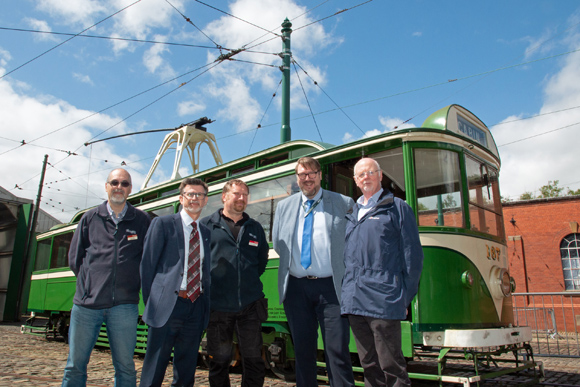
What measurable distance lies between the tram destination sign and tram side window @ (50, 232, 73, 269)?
924 cm

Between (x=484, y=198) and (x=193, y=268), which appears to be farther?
(x=484, y=198)

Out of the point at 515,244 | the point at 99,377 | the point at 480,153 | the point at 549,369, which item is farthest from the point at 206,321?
the point at 515,244

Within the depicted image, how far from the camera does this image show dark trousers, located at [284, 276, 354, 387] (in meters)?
3.44

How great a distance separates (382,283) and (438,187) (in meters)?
2.44

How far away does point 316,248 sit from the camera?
12.1 ft

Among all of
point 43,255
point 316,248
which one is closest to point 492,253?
point 316,248

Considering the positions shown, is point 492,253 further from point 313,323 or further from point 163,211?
point 163,211

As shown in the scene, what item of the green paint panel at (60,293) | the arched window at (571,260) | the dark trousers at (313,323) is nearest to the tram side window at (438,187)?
the dark trousers at (313,323)

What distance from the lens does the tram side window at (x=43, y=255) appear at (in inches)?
467

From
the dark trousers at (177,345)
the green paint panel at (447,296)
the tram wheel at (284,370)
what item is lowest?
the tram wheel at (284,370)

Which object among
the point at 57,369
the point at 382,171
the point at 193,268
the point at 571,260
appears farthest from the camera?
the point at 571,260

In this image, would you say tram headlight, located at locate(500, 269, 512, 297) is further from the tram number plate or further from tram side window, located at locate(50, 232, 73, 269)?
tram side window, located at locate(50, 232, 73, 269)

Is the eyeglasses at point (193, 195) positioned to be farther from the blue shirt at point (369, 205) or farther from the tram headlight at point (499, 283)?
the tram headlight at point (499, 283)

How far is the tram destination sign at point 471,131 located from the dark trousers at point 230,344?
3639 millimetres
